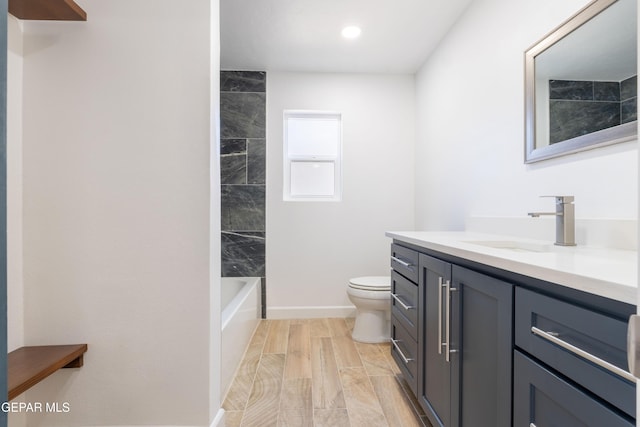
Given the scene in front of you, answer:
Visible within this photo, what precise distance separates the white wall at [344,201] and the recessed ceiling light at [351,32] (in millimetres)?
640

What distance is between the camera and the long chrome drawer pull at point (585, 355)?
55 cm

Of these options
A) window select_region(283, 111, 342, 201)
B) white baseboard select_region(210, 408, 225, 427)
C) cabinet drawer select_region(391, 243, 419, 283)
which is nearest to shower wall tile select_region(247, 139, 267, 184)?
window select_region(283, 111, 342, 201)

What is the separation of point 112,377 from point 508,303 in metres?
1.57

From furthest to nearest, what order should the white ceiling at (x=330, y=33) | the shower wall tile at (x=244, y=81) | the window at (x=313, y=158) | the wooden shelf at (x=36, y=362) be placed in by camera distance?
the window at (x=313, y=158), the shower wall tile at (x=244, y=81), the white ceiling at (x=330, y=33), the wooden shelf at (x=36, y=362)

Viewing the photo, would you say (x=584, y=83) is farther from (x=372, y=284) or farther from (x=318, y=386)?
(x=318, y=386)

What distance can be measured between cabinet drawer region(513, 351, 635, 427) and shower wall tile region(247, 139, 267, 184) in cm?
268

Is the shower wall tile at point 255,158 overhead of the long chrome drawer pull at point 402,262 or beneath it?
overhead

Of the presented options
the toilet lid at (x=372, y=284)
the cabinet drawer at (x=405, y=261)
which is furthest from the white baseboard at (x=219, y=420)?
the toilet lid at (x=372, y=284)

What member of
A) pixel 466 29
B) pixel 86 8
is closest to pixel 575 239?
pixel 466 29

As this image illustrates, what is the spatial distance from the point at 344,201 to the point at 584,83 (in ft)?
6.93

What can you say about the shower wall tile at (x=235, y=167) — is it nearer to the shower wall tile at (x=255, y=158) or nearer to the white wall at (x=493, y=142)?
the shower wall tile at (x=255, y=158)

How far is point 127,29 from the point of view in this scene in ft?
4.41

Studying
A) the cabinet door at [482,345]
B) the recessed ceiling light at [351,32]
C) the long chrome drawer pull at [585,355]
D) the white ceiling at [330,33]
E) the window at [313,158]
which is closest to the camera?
the long chrome drawer pull at [585,355]

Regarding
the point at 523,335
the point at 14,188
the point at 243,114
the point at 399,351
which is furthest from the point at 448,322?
the point at 243,114
